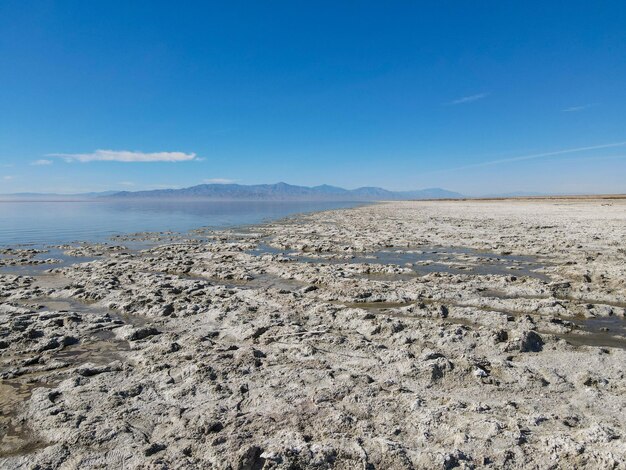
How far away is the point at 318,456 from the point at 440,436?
136 cm

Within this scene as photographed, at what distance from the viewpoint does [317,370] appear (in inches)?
211

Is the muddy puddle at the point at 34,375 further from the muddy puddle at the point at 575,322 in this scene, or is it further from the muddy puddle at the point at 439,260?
the muddy puddle at the point at 439,260

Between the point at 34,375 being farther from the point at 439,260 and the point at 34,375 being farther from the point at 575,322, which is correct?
the point at 439,260

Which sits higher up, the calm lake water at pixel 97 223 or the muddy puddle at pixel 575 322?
the calm lake water at pixel 97 223

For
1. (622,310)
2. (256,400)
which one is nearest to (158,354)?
(256,400)

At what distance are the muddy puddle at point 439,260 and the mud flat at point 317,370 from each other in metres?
0.71

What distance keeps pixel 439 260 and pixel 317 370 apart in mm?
9967

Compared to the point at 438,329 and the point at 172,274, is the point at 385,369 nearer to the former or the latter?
the point at 438,329

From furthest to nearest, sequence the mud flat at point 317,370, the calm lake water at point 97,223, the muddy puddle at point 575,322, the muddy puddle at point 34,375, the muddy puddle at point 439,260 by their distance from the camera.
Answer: the calm lake water at point 97,223
the muddy puddle at point 439,260
the muddy puddle at point 575,322
the muddy puddle at point 34,375
the mud flat at point 317,370

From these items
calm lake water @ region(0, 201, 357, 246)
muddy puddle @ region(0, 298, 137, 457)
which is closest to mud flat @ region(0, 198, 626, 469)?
muddy puddle @ region(0, 298, 137, 457)

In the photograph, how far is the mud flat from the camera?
3707 mm

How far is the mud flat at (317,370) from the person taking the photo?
12.2 feet

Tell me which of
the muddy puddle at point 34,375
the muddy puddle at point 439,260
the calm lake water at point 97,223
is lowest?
the muddy puddle at point 34,375

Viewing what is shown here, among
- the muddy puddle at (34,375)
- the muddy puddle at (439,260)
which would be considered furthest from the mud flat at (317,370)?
the muddy puddle at (439,260)
